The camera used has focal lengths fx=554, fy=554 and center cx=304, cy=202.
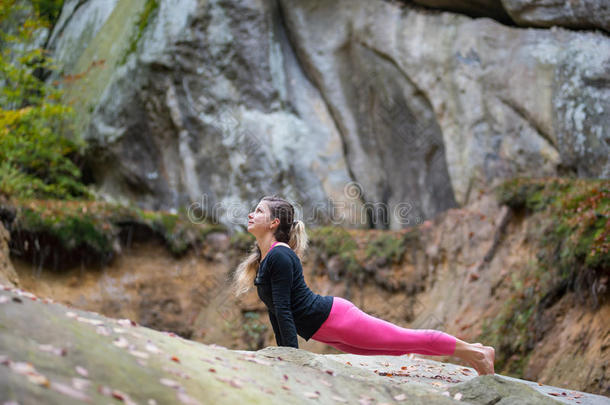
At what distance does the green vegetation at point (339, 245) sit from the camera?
9.46 m

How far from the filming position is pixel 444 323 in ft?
26.3

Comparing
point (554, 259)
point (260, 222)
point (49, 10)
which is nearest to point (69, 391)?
point (260, 222)

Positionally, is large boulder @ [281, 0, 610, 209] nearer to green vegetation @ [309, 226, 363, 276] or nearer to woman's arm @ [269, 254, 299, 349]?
green vegetation @ [309, 226, 363, 276]

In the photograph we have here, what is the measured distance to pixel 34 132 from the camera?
447 inches

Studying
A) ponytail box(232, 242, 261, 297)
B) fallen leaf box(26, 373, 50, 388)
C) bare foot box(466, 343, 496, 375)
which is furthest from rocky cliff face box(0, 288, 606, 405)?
ponytail box(232, 242, 261, 297)

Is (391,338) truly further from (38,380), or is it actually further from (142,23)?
(142,23)

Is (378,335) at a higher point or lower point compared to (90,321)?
lower

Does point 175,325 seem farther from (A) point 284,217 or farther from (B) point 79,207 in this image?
(A) point 284,217

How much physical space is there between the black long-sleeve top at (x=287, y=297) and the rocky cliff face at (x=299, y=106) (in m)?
5.94

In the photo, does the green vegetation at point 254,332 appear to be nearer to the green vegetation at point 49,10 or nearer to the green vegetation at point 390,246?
the green vegetation at point 390,246

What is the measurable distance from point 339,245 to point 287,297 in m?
5.74

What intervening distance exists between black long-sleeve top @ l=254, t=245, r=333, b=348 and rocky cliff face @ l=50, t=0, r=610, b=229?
5.94 metres

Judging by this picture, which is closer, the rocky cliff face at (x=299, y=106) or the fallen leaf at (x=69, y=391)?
the fallen leaf at (x=69, y=391)

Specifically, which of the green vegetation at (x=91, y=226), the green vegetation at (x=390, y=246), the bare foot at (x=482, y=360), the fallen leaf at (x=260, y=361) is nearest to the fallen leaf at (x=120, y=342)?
the fallen leaf at (x=260, y=361)
